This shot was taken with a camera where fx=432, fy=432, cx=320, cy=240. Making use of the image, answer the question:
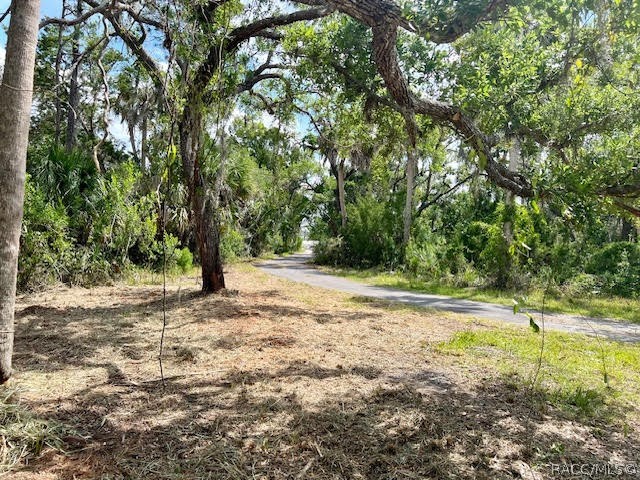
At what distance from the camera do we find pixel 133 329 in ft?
18.7

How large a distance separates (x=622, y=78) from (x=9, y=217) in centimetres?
881

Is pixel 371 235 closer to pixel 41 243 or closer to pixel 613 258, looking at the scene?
pixel 613 258

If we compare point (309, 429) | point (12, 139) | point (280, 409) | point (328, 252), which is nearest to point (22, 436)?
point (280, 409)

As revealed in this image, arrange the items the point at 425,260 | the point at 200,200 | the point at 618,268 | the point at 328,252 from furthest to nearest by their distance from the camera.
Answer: the point at 328,252 < the point at 425,260 < the point at 618,268 < the point at 200,200

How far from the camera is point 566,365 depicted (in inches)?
184

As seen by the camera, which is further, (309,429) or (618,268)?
(618,268)

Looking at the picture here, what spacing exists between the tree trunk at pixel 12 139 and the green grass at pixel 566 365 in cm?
426

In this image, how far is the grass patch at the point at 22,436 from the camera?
92.9 inches

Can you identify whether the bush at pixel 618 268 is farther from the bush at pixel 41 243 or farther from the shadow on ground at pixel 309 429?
the bush at pixel 41 243

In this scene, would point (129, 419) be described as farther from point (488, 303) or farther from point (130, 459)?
point (488, 303)

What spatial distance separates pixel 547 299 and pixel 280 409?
1002cm

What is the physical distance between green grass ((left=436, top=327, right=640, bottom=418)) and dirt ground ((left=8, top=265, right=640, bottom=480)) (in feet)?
0.92

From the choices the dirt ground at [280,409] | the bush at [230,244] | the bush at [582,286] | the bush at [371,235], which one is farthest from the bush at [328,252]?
the dirt ground at [280,409]

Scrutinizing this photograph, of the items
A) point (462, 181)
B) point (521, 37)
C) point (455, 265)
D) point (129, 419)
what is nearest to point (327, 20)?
point (521, 37)
